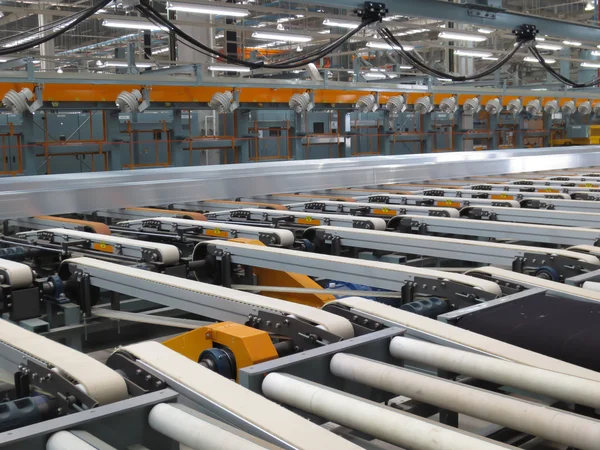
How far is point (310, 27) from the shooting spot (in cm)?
2317

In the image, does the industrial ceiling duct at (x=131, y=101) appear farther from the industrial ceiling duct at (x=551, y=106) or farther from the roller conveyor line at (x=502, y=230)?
the industrial ceiling duct at (x=551, y=106)

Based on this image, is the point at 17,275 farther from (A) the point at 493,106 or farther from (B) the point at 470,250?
(A) the point at 493,106

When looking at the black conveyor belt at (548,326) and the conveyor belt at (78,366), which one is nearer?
the conveyor belt at (78,366)

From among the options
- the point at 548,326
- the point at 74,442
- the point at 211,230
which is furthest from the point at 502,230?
the point at 74,442

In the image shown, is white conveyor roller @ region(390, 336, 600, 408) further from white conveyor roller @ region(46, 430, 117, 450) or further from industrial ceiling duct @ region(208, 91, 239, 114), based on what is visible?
industrial ceiling duct @ region(208, 91, 239, 114)

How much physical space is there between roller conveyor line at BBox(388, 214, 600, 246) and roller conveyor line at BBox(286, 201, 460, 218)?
457mm

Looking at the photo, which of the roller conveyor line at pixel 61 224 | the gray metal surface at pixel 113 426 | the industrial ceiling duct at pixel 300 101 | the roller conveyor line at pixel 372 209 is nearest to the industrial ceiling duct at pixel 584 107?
the industrial ceiling duct at pixel 300 101

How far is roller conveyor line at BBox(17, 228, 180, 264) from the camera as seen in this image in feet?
12.9

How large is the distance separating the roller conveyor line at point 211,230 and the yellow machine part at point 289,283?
146mm

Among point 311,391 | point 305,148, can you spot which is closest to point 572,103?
point 305,148

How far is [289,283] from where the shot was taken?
4387 mm

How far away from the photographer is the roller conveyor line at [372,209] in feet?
18.1

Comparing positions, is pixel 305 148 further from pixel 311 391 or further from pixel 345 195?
pixel 311 391

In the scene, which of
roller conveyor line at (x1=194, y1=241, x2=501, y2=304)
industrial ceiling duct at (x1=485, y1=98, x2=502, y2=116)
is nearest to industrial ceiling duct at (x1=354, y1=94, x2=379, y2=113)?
industrial ceiling duct at (x1=485, y1=98, x2=502, y2=116)
